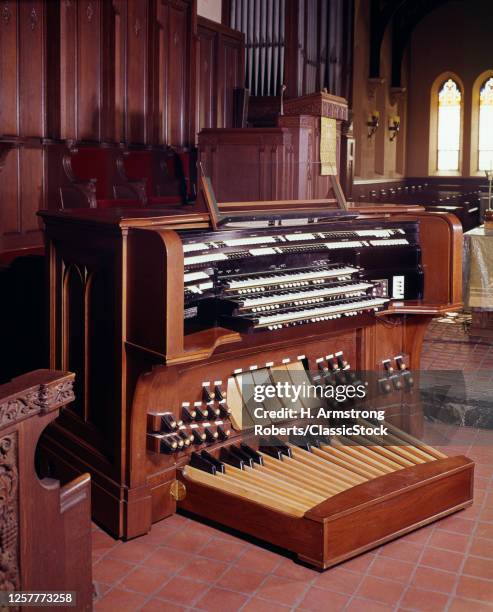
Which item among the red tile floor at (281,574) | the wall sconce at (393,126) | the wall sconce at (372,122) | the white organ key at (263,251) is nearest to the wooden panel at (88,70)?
the white organ key at (263,251)

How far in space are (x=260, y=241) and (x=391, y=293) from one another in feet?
3.24

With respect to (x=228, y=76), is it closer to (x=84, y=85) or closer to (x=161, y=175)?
(x=161, y=175)

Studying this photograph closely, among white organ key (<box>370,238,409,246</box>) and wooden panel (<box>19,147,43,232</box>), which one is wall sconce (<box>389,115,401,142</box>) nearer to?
wooden panel (<box>19,147,43,232</box>)

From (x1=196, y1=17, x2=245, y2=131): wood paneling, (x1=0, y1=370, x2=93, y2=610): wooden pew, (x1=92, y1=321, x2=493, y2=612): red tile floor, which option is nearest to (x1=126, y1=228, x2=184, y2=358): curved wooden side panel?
(x1=92, y1=321, x2=493, y2=612): red tile floor

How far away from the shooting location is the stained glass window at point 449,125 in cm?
1672

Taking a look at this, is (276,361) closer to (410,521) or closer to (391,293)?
(391,293)

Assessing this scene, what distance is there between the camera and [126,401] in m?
3.29

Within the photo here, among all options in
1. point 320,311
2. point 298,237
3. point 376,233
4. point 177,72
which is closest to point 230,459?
point 320,311

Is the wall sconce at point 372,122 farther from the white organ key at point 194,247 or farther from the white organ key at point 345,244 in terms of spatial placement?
the white organ key at point 194,247

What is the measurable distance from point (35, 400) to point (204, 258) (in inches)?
54.5

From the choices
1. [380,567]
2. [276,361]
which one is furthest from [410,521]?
[276,361]

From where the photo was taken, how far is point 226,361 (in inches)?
145

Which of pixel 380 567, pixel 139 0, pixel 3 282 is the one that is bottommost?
pixel 380 567

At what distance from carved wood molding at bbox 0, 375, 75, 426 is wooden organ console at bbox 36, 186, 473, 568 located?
3.08ft
